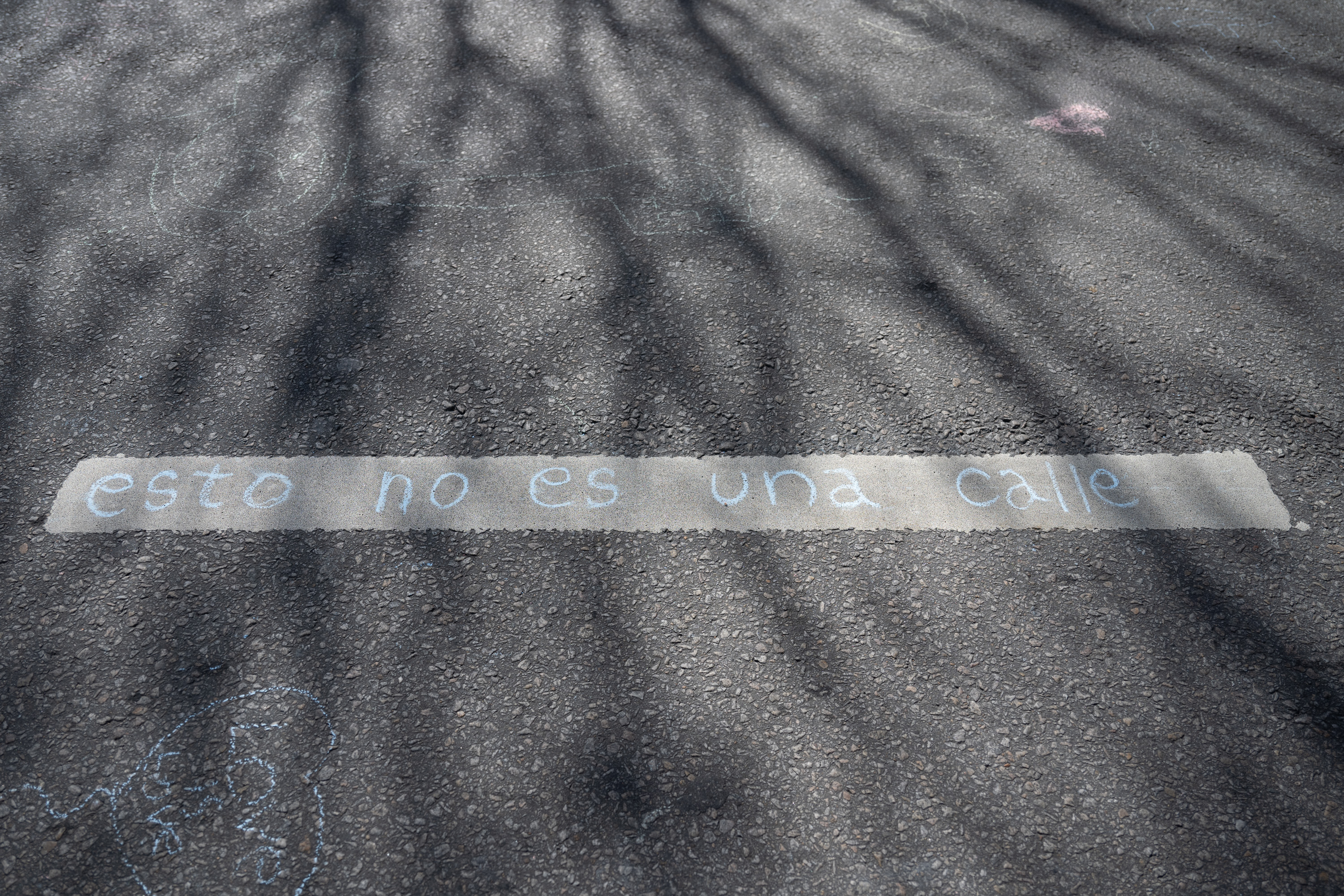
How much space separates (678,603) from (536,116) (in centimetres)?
303

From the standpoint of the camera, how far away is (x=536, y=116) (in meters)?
4.44

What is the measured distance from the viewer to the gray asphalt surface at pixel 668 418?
200 centimetres

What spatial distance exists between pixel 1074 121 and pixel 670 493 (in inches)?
127

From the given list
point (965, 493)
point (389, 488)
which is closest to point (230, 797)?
point (389, 488)

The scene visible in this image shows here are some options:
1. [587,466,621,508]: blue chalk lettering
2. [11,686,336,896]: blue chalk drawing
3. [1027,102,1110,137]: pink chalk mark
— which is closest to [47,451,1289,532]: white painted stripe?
[587,466,621,508]: blue chalk lettering

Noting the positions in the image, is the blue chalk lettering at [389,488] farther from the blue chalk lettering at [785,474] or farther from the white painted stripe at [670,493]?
the blue chalk lettering at [785,474]

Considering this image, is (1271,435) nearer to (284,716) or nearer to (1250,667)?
(1250,667)

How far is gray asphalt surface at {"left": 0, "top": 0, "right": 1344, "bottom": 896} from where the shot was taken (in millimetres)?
2004

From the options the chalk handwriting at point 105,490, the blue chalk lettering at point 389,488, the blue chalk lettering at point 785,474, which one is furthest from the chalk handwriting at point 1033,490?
the chalk handwriting at point 105,490

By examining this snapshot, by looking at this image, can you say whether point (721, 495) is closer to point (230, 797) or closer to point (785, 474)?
point (785, 474)

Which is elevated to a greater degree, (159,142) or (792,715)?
(159,142)

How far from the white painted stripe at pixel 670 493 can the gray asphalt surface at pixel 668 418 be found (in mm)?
70

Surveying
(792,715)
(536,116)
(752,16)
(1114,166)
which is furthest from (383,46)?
(792,715)

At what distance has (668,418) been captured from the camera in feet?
9.67
